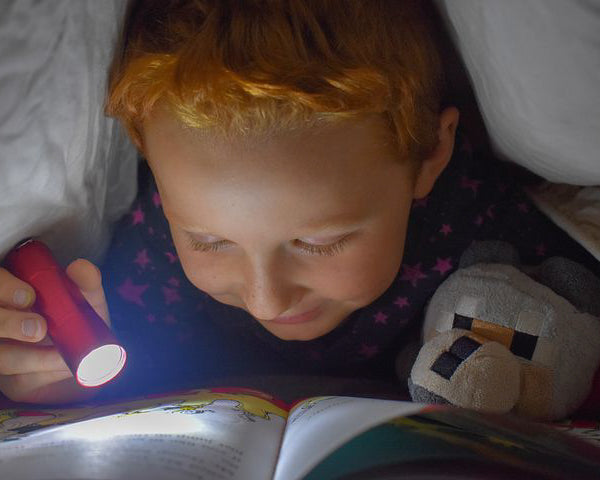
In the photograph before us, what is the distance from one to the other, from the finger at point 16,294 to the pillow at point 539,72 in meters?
0.49

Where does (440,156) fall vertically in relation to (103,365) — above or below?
above

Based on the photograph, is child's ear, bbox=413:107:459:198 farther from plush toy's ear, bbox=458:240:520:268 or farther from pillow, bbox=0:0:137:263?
pillow, bbox=0:0:137:263

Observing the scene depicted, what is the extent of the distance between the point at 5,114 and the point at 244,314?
40cm

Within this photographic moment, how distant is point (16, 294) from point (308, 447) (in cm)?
37

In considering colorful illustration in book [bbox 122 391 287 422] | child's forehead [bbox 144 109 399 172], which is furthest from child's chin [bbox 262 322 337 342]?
child's forehead [bbox 144 109 399 172]

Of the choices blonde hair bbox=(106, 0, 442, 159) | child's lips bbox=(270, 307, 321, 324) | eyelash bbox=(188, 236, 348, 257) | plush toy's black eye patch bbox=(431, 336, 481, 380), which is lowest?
child's lips bbox=(270, 307, 321, 324)

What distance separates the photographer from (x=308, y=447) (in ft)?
1.53

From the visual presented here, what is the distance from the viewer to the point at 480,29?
2.02 feet

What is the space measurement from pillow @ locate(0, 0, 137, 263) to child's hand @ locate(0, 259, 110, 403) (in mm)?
57

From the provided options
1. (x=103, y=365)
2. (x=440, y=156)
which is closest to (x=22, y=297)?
(x=103, y=365)

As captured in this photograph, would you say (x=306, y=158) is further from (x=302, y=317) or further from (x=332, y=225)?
(x=302, y=317)

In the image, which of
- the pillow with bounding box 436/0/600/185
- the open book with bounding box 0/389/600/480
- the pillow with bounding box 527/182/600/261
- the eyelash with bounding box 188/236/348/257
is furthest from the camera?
the pillow with bounding box 527/182/600/261

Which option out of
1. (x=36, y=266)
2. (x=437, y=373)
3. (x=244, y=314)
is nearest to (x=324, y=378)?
(x=244, y=314)

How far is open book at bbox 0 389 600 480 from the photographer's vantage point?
1.43 feet
